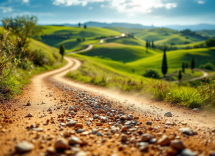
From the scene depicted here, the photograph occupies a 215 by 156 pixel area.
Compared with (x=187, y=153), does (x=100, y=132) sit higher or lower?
lower

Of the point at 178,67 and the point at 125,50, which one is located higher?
the point at 125,50

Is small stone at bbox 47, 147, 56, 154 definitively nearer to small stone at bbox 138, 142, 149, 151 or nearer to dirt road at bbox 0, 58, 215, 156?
dirt road at bbox 0, 58, 215, 156

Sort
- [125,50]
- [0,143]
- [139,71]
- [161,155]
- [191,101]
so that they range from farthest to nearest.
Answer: [125,50] < [139,71] < [191,101] < [0,143] < [161,155]

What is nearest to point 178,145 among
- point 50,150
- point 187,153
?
point 187,153

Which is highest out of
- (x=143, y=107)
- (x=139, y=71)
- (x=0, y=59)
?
(x=0, y=59)

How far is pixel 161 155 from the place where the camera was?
331 centimetres

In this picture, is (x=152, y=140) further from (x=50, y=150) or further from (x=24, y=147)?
(x=24, y=147)

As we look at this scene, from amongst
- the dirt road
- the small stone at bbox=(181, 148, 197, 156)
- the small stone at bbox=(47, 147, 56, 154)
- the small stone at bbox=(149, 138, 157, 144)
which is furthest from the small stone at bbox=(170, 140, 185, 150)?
the small stone at bbox=(47, 147, 56, 154)

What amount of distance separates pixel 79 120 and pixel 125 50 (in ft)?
458

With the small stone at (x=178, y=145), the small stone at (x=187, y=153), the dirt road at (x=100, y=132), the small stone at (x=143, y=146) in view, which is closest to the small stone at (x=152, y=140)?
the dirt road at (x=100, y=132)

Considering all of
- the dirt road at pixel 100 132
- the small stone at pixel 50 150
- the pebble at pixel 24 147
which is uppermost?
the pebble at pixel 24 147

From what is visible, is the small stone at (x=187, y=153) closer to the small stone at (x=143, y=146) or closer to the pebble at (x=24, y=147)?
the small stone at (x=143, y=146)

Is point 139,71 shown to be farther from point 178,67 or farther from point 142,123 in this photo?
point 142,123

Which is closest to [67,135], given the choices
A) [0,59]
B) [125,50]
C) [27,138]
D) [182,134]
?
[27,138]
